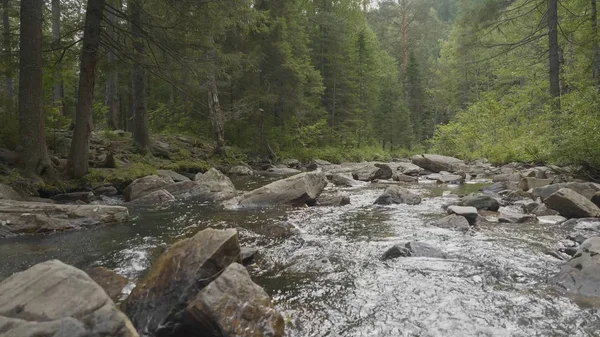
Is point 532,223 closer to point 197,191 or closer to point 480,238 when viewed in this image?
point 480,238

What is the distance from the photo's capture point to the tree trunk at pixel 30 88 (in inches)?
355

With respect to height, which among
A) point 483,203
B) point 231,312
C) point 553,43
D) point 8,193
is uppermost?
point 553,43

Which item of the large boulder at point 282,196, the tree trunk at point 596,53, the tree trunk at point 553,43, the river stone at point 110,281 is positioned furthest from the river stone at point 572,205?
the tree trunk at point 596,53

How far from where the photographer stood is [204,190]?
1090cm

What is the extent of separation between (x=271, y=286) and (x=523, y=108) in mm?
22946

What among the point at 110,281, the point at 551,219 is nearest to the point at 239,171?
the point at 551,219

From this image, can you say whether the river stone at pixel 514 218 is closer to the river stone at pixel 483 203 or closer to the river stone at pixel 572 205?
the river stone at pixel 572 205

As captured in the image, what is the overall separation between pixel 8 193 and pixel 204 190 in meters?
4.44

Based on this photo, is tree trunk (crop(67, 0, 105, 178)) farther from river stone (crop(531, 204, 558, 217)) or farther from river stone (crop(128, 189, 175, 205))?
river stone (crop(531, 204, 558, 217))

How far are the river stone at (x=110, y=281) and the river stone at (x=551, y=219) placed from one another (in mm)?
7203

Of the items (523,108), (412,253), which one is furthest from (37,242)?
(523,108)

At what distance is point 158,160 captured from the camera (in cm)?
1510

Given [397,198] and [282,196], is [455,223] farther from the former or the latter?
[282,196]

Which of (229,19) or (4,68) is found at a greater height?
(229,19)
